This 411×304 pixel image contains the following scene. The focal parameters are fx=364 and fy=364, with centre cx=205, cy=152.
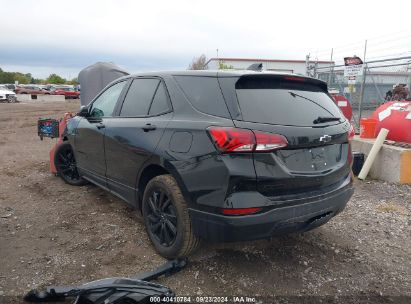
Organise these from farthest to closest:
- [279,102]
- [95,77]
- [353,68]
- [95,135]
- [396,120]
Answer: [95,77], [353,68], [396,120], [95,135], [279,102]

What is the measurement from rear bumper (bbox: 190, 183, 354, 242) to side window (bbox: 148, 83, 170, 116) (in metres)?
1.06

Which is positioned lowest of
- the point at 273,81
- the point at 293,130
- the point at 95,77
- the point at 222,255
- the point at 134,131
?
the point at 222,255

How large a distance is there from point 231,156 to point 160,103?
1155mm

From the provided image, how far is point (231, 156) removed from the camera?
9.01 feet

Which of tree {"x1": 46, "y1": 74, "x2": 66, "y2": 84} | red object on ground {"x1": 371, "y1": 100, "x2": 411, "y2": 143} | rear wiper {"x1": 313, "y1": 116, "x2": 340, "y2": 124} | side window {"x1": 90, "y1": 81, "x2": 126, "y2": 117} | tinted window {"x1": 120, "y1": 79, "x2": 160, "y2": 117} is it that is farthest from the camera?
tree {"x1": 46, "y1": 74, "x2": 66, "y2": 84}

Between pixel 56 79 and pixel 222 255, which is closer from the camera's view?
pixel 222 255

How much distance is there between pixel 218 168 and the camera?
9.08 feet

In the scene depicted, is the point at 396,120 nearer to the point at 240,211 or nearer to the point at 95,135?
the point at 240,211

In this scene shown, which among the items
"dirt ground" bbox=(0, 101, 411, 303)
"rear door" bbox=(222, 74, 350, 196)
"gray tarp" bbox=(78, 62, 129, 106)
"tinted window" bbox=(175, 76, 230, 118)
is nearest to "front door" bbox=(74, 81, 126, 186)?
"dirt ground" bbox=(0, 101, 411, 303)

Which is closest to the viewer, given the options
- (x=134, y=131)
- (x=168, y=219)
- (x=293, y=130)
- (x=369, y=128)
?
(x=293, y=130)

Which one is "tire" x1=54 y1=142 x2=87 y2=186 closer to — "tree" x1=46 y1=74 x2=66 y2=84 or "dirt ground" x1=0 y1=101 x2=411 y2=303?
"dirt ground" x1=0 y1=101 x2=411 y2=303

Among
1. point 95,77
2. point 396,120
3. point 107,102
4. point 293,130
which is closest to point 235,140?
point 293,130

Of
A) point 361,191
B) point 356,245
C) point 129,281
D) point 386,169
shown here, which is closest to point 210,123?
point 129,281

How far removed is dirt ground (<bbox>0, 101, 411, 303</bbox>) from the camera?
3.08m
